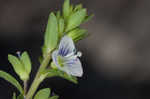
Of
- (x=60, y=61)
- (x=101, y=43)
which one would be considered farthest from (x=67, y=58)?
(x=101, y=43)

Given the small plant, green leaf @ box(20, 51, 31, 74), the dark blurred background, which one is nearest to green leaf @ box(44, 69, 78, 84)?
the small plant

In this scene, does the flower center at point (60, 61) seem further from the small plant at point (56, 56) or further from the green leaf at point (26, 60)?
the green leaf at point (26, 60)

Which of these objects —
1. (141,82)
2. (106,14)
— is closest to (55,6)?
(106,14)

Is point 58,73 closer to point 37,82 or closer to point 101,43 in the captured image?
point 37,82

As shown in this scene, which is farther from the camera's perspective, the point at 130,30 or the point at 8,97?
the point at 130,30

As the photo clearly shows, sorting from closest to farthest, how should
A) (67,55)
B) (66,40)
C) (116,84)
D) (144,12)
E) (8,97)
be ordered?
(66,40), (67,55), (8,97), (116,84), (144,12)

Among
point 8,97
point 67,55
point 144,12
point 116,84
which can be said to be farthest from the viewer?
point 144,12

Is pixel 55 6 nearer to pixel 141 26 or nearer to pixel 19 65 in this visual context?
pixel 141 26
